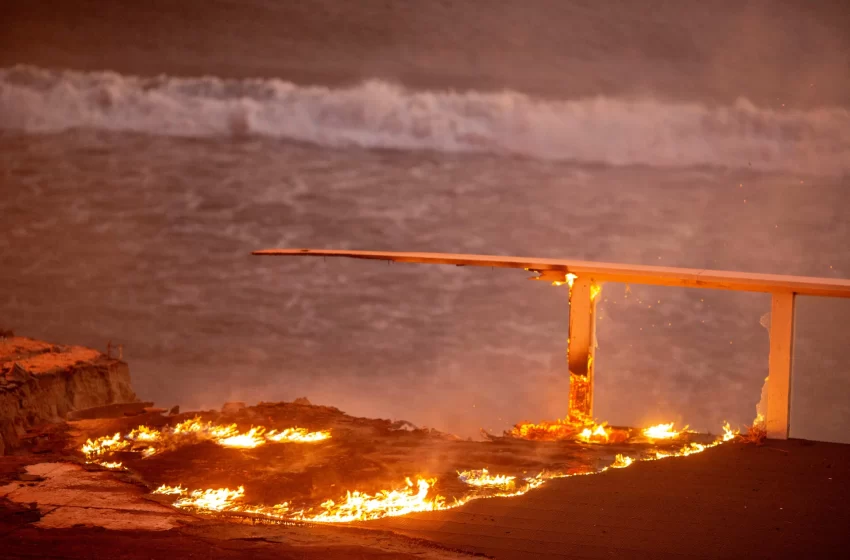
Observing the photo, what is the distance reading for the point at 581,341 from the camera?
30.2ft

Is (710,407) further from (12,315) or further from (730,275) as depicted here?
(12,315)

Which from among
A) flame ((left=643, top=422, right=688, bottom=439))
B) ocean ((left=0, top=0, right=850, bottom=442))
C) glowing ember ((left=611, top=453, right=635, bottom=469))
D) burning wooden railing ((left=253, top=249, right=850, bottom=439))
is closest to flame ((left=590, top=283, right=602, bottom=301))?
burning wooden railing ((left=253, top=249, right=850, bottom=439))

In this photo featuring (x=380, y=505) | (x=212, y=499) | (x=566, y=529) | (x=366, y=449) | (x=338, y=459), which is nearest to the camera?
(x=566, y=529)

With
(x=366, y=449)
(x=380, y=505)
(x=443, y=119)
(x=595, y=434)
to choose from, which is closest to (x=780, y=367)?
(x=595, y=434)

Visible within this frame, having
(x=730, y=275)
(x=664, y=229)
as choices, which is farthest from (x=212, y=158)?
(x=730, y=275)

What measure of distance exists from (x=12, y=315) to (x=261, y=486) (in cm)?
2085

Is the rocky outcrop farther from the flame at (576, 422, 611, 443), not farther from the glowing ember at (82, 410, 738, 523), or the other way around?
the flame at (576, 422, 611, 443)

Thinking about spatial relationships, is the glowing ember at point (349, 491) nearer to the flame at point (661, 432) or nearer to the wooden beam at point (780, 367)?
the flame at point (661, 432)

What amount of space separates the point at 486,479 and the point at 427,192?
20.3 metres

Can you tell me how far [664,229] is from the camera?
25797mm

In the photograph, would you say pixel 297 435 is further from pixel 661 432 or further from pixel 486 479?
pixel 661 432

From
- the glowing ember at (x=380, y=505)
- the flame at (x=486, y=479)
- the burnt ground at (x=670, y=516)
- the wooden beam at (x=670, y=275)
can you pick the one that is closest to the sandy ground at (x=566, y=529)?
the burnt ground at (x=670, y=516)

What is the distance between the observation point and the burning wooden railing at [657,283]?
26.7ft

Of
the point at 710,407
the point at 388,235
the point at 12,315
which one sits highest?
the point at 388,235
